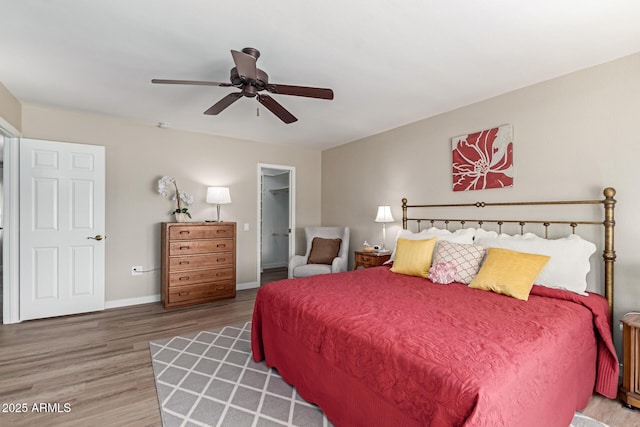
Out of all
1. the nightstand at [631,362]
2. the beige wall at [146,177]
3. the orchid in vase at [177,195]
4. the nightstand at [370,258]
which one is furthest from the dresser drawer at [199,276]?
the nightstand at [631,362]

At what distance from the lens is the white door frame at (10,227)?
11.3 feet

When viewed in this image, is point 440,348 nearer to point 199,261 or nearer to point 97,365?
point 97,365

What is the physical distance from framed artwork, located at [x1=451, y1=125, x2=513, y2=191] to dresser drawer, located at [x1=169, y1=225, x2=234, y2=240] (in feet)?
10.2

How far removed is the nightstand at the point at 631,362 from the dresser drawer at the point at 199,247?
4.18 metres

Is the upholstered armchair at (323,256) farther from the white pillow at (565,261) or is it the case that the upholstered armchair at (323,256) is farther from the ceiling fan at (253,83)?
the ceiling fan at (253,83)

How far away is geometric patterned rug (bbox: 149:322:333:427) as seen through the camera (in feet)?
6.31

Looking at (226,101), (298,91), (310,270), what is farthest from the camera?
(310,270)

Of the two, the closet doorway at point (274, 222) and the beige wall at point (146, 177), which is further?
the closet doorway at point (274, 222)

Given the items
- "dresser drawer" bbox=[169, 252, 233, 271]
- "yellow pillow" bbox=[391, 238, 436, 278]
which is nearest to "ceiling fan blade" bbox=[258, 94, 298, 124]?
"yellow pillow" bbox=[391, 238, 436, 278]

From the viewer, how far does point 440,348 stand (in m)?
1.42

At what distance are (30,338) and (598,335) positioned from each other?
4870mm

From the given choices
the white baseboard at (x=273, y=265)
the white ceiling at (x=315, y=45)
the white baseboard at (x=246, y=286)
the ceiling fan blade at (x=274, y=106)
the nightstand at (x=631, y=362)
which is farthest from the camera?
the white baseboard at (x=273, y=265)

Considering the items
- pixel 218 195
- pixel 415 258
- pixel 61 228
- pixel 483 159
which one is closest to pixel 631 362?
pixel 415 258

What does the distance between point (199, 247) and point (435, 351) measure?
3.63 metres
